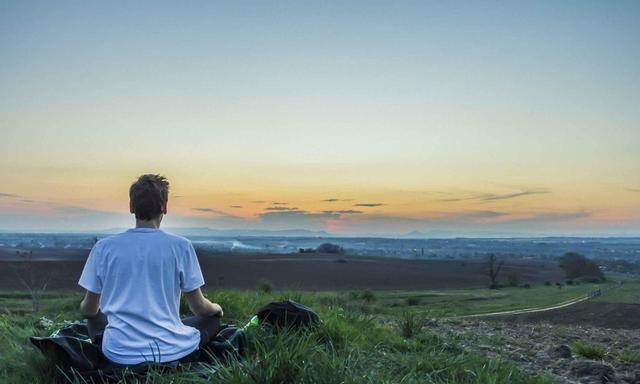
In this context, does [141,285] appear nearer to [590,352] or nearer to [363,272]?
[590,352]

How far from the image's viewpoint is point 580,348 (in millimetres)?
8086

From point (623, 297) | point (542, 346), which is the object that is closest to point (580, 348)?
point (542, 346)

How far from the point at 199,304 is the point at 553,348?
539 cm

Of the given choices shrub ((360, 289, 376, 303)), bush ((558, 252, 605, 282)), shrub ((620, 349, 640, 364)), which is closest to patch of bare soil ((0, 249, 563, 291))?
bush ((558, 252, 605, 282))

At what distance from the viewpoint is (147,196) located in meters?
4.69

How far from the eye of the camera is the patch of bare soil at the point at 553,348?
680 centimetres

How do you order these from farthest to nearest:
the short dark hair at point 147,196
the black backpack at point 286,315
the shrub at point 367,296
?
the shrub at point 367,296 < the black backpack at point 286,315 < the short dark hair at point 147,196

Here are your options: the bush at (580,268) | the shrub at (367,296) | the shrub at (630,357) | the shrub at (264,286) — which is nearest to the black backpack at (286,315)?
the shrub at (630,357)

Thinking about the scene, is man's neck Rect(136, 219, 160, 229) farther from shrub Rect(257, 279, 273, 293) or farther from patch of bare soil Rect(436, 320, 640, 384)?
shrub Rect(257, 279, 273, 293)

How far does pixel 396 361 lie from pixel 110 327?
8.85 ft

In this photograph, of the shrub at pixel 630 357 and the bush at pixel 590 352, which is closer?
Result: the shrub at pixel 630 357

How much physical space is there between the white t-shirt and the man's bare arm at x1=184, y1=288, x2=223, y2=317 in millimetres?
107

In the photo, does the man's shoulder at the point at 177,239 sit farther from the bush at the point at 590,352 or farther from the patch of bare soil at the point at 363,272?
the patch of bare soil at the point at 363,272

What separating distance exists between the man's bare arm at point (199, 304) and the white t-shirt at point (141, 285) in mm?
107
